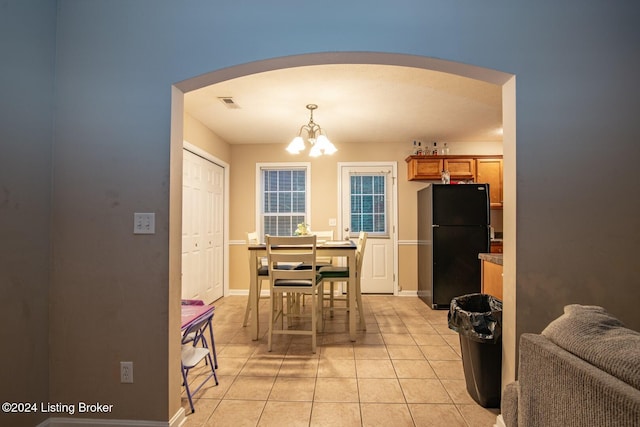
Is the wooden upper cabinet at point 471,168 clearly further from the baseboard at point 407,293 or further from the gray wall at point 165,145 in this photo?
the gray wall at point 165,145

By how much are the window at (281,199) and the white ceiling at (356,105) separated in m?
0.57

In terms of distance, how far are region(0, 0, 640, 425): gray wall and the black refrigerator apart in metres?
2.68

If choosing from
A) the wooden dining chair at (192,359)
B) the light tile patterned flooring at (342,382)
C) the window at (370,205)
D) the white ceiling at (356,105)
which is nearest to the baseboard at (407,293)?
the window at (370,205)

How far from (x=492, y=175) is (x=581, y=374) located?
4411 mm

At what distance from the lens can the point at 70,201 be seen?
178 cm

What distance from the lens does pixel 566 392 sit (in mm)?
912

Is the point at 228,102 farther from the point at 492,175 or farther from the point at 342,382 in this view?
the point at 492,175

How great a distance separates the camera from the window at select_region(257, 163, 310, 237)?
523 centimetres

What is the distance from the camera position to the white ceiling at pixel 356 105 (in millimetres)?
2924

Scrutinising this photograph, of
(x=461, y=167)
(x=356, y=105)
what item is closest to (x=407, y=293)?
(x=461, y=167)

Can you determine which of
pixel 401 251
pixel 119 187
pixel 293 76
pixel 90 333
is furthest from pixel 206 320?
pixel 401 251

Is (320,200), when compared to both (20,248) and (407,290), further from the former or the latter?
(20,248)

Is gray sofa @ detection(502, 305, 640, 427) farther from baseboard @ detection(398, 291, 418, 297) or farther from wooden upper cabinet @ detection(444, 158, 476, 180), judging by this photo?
baseboard @ detection(398, 291, 418, 297)

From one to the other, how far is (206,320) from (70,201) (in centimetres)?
110
